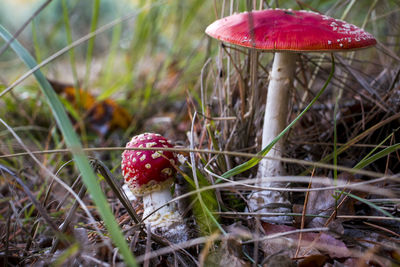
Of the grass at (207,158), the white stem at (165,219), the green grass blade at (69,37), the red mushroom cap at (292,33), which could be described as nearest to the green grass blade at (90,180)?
the grass at (207,158)

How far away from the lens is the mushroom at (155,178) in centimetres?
117

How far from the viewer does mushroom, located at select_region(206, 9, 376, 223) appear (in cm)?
100

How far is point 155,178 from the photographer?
1188 mm

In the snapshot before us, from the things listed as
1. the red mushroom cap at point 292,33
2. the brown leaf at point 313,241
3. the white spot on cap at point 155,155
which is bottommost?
the brown leaf at point 313,241

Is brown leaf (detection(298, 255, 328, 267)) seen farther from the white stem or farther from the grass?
the white stem

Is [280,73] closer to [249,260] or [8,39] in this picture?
[249,260]

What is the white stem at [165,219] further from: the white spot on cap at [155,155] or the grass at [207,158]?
the white spot on cap at [155,155]

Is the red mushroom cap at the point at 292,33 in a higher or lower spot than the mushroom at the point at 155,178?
higher

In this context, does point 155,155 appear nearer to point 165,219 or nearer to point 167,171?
point 167,171

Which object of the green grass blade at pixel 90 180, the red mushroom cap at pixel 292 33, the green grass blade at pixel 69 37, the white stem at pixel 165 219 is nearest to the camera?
the green grass blade at pixel 90 180

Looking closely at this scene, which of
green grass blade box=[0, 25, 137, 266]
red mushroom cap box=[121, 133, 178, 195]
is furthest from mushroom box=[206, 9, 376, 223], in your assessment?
green grass blade box=[0, 25, 137, 266]

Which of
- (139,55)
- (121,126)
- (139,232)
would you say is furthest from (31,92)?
(139,232)

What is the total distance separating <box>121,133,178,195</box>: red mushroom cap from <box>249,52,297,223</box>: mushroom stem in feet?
1.28

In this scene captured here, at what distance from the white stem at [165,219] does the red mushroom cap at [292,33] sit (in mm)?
678
